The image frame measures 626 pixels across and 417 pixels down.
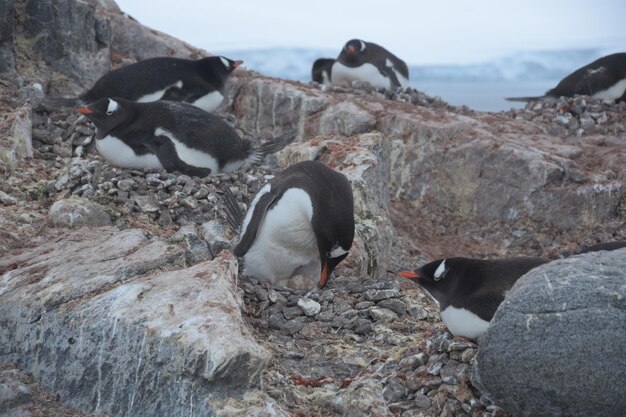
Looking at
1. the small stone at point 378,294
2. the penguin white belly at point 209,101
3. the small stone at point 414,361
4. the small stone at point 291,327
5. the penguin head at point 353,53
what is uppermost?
the penguin head at point 353,53

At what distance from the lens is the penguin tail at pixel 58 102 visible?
7.31 meters

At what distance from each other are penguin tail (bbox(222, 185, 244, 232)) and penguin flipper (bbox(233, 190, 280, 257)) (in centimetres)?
39

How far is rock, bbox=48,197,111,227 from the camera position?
517cm

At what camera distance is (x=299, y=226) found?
204 inches

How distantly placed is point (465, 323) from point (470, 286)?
272mm

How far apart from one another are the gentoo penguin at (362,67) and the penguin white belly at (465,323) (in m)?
7.06

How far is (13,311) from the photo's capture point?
158 inches

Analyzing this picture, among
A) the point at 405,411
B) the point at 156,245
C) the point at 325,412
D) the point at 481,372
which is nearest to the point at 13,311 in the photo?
the point at 156,245

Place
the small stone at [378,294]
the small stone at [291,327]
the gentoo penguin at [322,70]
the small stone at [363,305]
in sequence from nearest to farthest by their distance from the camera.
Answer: the small stone at [291,327], the small stone at [363,305], the small stone at [378,294], the gentoo penguin at [322,70]

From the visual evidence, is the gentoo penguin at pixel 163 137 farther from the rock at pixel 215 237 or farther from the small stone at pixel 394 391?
the small stone at pixel 394 391

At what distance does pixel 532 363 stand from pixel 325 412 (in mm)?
965

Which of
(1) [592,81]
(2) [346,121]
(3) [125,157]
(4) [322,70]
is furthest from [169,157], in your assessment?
(1) [592,81]

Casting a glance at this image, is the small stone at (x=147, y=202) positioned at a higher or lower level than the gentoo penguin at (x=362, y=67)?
lower

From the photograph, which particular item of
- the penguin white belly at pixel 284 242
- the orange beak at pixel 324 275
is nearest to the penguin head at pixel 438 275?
the orange beak at pixel 324 275
